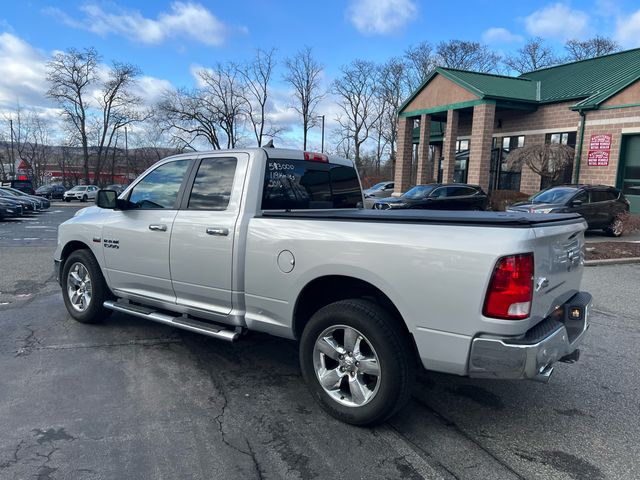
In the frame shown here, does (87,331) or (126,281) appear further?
(87,331)

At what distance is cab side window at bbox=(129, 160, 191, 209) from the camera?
15.1 ft

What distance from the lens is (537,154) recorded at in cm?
2166

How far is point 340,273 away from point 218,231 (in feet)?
4.03

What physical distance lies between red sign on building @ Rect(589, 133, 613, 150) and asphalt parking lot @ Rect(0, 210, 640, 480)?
1795cm

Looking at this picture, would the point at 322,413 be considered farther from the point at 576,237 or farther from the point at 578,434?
the point at 576,237

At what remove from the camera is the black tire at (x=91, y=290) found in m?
5.25

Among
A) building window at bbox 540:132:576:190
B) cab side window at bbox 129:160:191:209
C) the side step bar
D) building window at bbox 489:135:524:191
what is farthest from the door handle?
building window at bbox 489:135:524:191

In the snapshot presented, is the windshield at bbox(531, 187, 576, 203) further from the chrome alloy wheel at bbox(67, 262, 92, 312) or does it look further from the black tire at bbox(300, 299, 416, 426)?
the chrome alloy wheel at bbox(67, 262, 92, 312)

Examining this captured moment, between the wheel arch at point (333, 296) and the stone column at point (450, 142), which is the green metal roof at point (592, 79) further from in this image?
the wheel arch at point (333, 296)

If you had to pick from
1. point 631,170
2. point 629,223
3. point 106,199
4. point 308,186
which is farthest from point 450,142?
point 106,199

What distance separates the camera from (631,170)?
64.3ft

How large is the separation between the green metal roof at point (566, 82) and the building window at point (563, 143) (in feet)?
5.20

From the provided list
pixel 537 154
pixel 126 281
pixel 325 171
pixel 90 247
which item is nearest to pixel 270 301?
pixel 325 171

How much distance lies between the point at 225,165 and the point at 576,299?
2990mm
